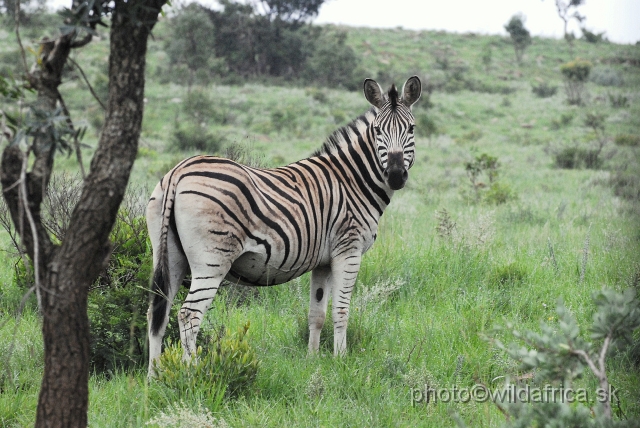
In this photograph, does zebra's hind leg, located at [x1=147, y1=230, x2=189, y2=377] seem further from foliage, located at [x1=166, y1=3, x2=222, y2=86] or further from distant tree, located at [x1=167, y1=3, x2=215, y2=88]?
distant tree, located at [x1=167, y1=3, x2=215, y2=88]

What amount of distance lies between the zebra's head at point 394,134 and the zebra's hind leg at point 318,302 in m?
1.01

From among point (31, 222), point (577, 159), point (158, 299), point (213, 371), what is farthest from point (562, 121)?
point (31, 222)

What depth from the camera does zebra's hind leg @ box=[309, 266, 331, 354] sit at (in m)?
5.25

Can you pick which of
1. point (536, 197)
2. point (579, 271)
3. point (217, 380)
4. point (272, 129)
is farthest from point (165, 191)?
point (272, 129)

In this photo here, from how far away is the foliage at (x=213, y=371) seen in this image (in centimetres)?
402

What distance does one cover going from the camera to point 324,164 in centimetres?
549

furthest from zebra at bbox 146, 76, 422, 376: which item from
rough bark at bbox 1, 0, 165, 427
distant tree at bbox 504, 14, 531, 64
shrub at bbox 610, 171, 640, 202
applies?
distant tree at bbox 504, 14, 531, 64

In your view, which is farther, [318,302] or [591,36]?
[591,36]

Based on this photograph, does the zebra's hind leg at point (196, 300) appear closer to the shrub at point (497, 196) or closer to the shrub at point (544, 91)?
the shrub at point (497, 196)

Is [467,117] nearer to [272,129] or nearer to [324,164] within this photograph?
[272,129]

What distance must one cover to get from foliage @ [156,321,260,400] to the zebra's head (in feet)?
6.42

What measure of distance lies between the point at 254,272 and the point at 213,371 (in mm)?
888

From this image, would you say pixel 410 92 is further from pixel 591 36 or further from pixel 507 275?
pixel 591 36

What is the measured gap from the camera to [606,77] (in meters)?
42.5
